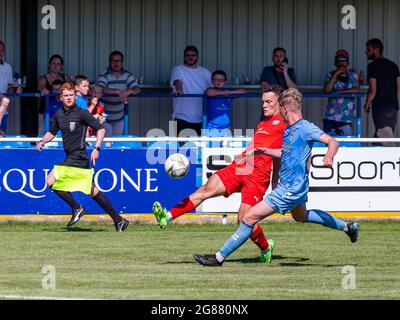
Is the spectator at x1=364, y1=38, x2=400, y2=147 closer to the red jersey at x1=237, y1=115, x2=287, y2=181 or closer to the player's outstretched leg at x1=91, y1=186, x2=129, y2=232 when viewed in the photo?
the player's outstretched leg at x1=91, y1=186, x2=129, y2=232

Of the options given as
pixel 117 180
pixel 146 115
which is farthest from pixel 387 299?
pixel 146 115

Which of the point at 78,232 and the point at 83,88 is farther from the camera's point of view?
the point at 83,88

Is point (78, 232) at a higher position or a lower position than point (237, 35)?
lower

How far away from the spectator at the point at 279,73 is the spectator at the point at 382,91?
1.26 m

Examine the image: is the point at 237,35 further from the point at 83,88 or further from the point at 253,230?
the point at 253,230

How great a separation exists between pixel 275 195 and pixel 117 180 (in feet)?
20.0

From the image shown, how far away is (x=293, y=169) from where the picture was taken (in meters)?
13.6

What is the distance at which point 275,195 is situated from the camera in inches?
535

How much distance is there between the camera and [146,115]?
23094mm

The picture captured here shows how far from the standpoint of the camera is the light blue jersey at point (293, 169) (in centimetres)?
1352

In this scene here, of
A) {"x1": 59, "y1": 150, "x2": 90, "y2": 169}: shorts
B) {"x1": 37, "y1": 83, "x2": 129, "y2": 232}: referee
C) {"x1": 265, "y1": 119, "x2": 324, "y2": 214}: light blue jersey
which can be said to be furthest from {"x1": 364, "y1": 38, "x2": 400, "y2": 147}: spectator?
{"x1": 265, "y1": 119, "x2": 324, "y2": 214}: light blue jersey

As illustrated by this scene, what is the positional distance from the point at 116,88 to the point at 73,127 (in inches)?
139
